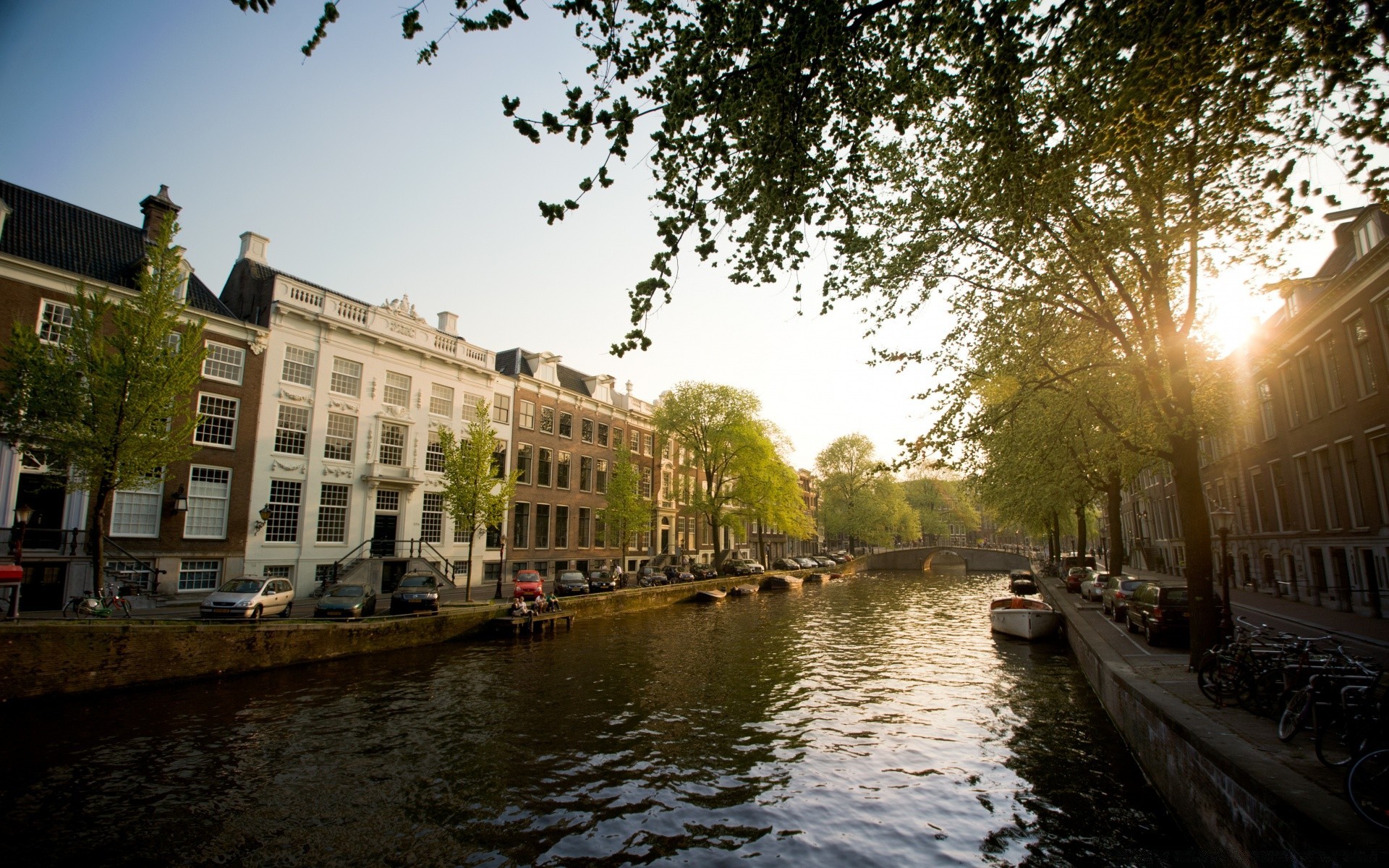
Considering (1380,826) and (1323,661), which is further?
(1323,661)

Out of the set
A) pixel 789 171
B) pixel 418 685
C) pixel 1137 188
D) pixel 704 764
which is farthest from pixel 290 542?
pixel 1137 188

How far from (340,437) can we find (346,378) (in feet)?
10.2

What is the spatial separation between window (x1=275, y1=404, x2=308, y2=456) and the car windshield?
32.2 feet

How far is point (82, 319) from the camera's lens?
19.9m

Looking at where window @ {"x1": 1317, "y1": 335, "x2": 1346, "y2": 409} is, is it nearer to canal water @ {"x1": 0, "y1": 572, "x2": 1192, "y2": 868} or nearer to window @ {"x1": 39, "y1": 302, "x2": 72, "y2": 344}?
canal water @ {"x1": 0, "y1": 572, "x2": 1192, "y2": 868}

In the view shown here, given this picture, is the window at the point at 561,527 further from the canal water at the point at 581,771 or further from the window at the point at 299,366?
the canal water at the point at 581,771

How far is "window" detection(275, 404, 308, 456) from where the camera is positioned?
99.3ft

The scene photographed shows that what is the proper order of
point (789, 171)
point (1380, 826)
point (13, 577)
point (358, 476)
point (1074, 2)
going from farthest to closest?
point (358, 476) < point (13, 577) < point (789, 171) < point (1074, 2) < point (1380, 826)

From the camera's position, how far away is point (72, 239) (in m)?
25.8

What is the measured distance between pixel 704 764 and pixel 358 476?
27865 mm

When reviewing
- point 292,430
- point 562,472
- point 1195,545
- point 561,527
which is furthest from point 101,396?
point 561,527

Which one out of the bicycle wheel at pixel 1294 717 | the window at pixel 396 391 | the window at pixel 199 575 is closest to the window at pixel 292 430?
the window at pixel 396 391

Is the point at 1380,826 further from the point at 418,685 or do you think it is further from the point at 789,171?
the point at 418,685

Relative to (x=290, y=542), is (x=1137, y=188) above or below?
above
